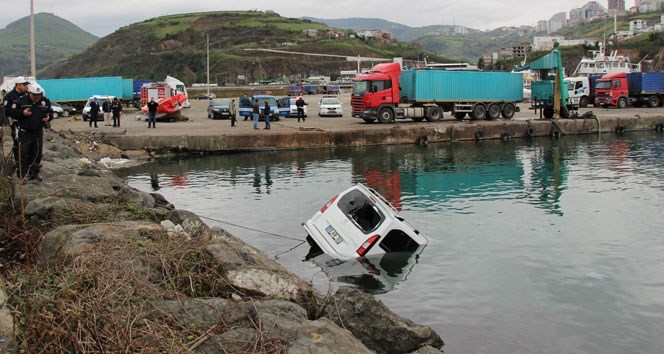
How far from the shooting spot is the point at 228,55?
160m

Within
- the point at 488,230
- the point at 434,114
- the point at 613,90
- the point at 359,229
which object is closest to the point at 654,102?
the point at 613,90

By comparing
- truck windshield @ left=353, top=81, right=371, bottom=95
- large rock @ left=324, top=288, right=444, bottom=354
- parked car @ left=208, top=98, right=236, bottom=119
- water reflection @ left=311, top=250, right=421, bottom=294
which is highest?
truck windshield @ left=353, top=81, right=371, bottom=95

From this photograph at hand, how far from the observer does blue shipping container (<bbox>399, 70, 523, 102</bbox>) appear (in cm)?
3912

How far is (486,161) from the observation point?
95.6 ft

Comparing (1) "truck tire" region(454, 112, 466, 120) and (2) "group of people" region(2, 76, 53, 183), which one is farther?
(1) "truck tire" region(454, 112, 466, 120)

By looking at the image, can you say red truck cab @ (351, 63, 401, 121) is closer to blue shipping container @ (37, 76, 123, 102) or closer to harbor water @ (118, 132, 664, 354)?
harbor water @ (118, 132, 664, 354)

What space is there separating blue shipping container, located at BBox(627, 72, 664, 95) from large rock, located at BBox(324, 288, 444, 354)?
51.9m

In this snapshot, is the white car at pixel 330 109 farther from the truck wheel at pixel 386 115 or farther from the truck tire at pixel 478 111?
the truck tire at pixel 478 111

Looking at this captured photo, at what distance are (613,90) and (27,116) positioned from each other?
5068cm

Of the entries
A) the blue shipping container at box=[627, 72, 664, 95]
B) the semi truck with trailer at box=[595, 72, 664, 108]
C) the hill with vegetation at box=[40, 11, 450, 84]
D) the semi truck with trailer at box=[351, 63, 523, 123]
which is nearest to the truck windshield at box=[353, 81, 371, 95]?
the semi truck with trailer at box=[351, 63, 523, 123]

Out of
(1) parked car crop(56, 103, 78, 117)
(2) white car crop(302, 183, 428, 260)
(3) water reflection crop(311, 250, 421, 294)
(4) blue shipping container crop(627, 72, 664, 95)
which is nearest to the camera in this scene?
(3) water reflection crop(311, 250, 421, 294)

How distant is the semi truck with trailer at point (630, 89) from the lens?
53.1m

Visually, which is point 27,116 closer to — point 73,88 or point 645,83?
point 73,88

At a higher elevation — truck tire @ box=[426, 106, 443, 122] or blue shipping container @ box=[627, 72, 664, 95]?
blue shipping container @ box=[627, 72, 664, 95]
